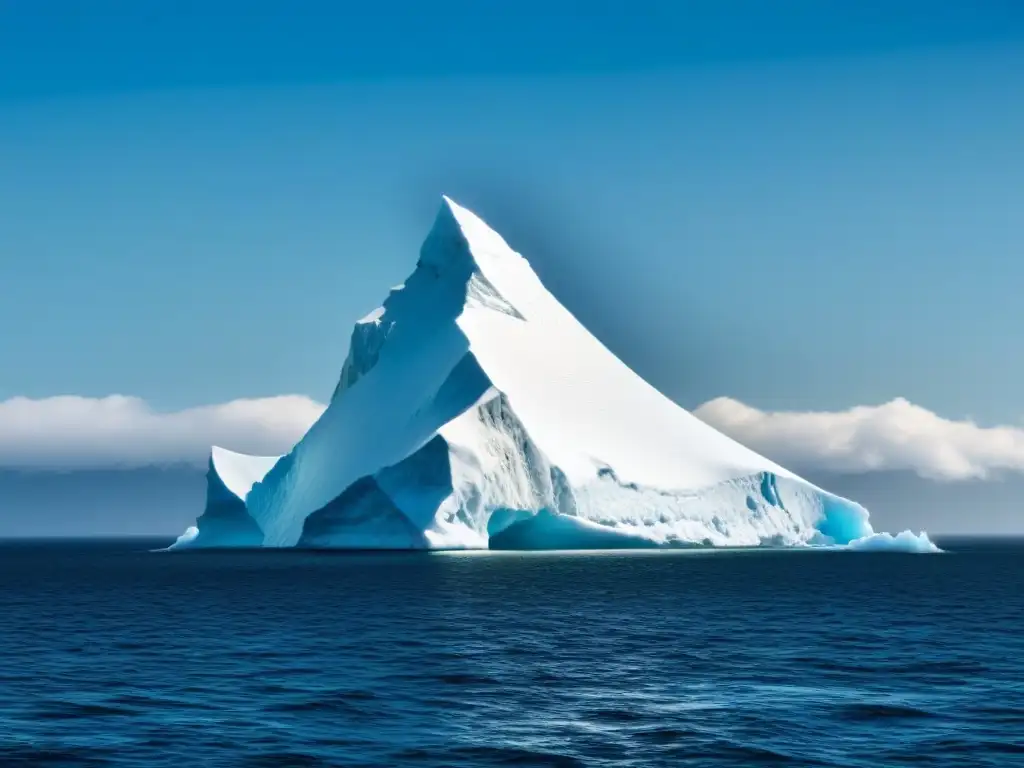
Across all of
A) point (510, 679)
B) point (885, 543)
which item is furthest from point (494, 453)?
point (510, 679)

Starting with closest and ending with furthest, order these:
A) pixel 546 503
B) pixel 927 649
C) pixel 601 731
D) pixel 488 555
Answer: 1. pixel 601 731
2. pixel 927 649
3. pixel 546 503
4. pixel 488 555

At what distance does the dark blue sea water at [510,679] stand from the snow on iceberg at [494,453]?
1922cm

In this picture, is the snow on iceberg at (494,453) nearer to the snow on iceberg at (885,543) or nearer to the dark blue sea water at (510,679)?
the snow on iceberg at (885,543)

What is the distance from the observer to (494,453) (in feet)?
194

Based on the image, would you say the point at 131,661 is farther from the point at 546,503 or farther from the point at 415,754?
the point at 546,503

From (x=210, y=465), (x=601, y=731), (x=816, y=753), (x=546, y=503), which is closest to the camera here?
(x=816, y=753)

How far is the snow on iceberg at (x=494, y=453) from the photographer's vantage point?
58.7 metres

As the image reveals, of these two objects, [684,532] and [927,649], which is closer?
[927,649]

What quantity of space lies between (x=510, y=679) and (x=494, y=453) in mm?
39498

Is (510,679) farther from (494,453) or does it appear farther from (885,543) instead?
(885,543)

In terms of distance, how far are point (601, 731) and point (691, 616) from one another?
50.4ft

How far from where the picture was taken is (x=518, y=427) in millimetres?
60312

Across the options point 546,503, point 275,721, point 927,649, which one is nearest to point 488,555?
point 546,503

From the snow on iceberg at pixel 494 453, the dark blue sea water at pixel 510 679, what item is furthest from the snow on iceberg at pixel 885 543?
the dark blue sea water at pixel 510 679
